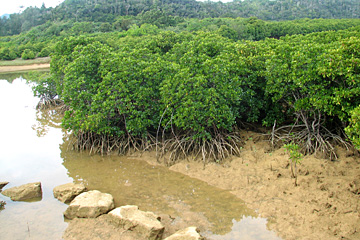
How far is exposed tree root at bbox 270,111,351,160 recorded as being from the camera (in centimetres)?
980

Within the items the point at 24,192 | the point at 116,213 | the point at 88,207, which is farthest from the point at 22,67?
the point at 116,213

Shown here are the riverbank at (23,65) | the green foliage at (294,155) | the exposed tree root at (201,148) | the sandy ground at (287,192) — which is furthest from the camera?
the riverbank at (23,65)

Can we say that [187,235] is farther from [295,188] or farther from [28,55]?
[28,55]

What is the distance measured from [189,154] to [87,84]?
15.3ft

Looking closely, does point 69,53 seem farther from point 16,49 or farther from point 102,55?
point 16,49

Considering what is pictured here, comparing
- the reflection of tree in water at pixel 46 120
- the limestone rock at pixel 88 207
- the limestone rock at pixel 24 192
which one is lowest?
the reflection of tree in water at pixel 46 120

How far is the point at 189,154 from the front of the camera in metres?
11.4

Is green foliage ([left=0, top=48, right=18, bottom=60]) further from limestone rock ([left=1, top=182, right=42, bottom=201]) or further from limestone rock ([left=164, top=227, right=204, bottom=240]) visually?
limestone rock ([left=164, top=227, right=204, bottom=240])

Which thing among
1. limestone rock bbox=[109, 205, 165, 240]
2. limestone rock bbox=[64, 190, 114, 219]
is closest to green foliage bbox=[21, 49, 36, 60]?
limestone rock bbox=[64, 190, 114, 219]

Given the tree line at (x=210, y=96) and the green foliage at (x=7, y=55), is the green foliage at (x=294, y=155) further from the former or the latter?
the green foliage at (x=7, y=55)

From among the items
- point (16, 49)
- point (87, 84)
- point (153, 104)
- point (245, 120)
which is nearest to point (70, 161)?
point (87, 84)

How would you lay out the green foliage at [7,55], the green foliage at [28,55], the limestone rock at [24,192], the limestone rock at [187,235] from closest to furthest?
the limestone rock at [187,235], the limestone rock at [24,192], the green foliage at [28,55], the green foliage at [7,55]

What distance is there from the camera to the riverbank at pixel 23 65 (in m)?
45.2

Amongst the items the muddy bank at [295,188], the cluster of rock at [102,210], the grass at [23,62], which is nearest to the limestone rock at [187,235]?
the cluster of rock at [102,210]
